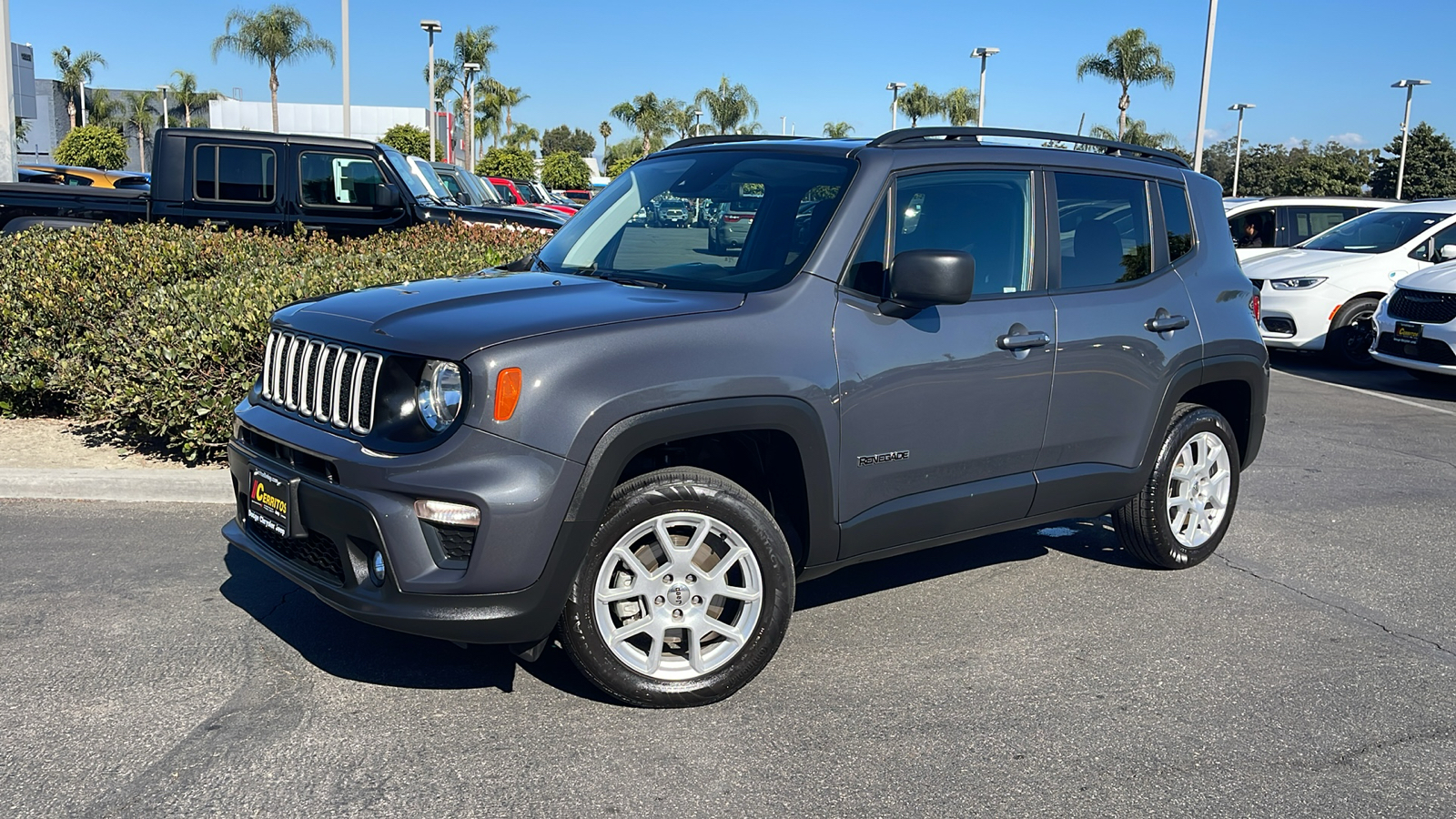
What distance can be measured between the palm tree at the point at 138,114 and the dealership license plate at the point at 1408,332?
9994 cm

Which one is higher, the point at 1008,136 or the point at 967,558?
the point at 1008,136

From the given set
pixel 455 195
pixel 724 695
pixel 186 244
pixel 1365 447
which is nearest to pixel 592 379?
pixel 724 695

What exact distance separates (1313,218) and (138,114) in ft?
329

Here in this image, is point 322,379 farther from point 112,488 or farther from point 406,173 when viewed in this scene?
point 406,173

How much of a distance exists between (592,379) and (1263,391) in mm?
3634

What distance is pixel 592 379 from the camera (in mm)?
3607

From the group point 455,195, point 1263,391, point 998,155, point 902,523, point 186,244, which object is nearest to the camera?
point 902,523

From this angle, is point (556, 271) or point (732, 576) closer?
point (732, 576)

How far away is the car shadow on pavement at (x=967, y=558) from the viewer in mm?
5320

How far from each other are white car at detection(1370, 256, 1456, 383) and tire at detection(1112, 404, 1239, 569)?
6662mm

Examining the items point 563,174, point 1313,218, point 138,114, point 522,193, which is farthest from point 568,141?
Result: point 1313,218

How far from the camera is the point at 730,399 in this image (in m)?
3.82

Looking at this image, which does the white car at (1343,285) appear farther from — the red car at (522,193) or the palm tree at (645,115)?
the palm tree at (645,115)

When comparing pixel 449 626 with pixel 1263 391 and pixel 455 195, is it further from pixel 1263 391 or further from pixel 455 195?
pixel 455 195
